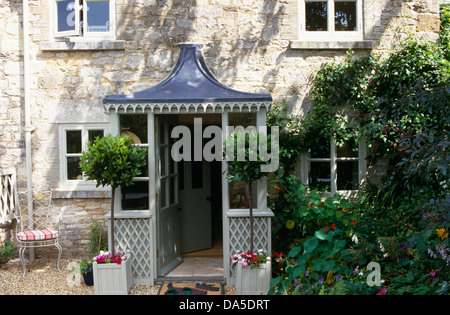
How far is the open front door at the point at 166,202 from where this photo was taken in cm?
643

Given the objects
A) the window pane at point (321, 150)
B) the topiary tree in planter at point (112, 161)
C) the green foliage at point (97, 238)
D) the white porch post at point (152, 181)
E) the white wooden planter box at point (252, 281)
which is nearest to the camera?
the topiary tree in planter at point (112, 161)

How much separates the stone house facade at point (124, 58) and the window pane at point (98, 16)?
0.30 ft

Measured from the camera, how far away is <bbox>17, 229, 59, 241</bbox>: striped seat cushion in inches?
268

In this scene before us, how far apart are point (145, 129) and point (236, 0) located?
2846 mm

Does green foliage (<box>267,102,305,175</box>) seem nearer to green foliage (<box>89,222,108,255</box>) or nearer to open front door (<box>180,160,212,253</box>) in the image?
open front door (<box>180,160,212,253</box>)

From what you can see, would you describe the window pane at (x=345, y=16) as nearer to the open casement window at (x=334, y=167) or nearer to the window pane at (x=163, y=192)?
the open casement window at (x=334, y=167)

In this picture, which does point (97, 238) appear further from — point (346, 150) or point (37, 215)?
point (346, 150)

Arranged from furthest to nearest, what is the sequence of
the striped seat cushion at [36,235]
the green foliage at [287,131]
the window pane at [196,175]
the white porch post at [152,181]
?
1. the window pane at [196,175]
2. the green foliage at [287,131]
3. the striped seat cushion at [36,235]
4. the white porch post at [152,181]

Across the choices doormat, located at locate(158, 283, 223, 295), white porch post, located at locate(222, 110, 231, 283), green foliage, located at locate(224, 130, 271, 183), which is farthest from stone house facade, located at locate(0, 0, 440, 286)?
doormat, located at locate(158, 283, 223, 295)

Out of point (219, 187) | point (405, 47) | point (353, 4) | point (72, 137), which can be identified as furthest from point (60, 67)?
point (405, 47)

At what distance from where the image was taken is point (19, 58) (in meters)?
7.51

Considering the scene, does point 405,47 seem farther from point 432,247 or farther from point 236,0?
point 432,247

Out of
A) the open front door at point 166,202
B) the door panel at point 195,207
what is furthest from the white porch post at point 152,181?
the door panel at point 195,207

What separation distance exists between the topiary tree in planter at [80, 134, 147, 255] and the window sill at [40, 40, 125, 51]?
217 cm
